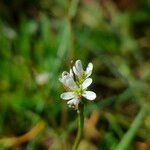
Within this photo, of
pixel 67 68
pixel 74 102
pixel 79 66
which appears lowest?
pixel 74 102

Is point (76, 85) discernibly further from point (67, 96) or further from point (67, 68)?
point (67, 68)

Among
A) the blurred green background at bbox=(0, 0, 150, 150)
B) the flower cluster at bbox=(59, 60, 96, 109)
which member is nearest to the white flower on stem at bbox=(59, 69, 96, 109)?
the flower cluster at bbox=(59, 60, 96, 109)

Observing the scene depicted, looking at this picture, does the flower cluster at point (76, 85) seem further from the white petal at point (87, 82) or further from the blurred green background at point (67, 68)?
the blurred green background at point (67, 68)

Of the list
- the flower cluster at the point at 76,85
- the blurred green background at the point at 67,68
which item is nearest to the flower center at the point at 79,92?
the flower cluster at the point at 76,85

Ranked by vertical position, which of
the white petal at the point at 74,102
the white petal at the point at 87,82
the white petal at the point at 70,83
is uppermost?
the white petal at the point at 87,82

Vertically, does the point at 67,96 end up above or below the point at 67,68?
below

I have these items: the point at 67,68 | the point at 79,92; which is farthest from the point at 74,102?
the point at 67,68

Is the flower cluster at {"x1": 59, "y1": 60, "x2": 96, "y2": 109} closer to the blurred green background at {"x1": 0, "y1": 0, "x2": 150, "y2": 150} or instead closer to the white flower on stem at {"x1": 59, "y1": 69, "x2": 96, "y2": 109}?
the white flower on stem at {"x1": 59, "y1": 69, "x2": 96, "y2": 109}
